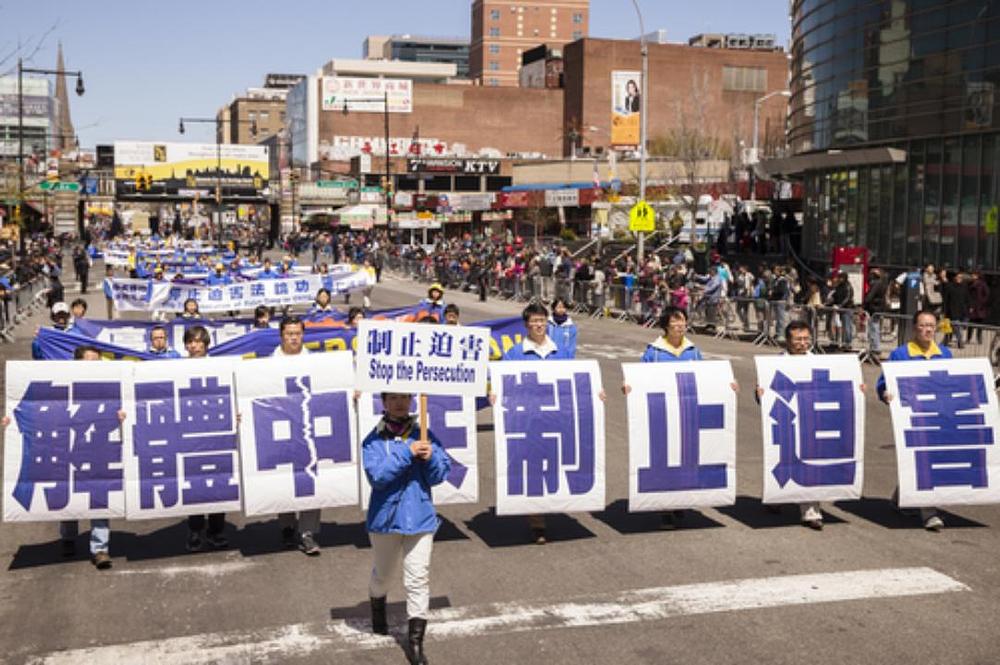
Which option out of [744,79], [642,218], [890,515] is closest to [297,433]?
[890,515]

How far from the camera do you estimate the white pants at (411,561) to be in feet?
22.0

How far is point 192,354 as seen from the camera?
9.85 meters

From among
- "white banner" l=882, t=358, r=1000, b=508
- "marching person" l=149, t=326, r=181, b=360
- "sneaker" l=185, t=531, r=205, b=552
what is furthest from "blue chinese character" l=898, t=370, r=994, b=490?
"marching person" l=149, t=326, r=181, b=360

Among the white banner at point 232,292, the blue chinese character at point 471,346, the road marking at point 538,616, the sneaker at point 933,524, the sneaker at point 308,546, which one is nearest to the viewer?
the road marking at point 538,616

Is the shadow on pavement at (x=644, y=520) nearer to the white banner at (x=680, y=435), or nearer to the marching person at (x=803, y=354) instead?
the white banner at (x=680, y=435)

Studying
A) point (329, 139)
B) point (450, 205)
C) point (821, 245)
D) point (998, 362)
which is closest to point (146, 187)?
point (450, 205)

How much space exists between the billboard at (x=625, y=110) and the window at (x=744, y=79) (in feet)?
213

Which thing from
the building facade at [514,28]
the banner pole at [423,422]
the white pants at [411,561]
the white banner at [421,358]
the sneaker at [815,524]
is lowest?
the sneaker at [815,524]

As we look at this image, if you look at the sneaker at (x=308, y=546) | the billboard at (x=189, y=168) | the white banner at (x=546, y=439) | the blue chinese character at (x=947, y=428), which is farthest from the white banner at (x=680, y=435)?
the billboard at (x=189, y=168)

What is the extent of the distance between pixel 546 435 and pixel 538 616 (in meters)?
2.18

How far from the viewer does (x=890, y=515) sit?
10.3 meters

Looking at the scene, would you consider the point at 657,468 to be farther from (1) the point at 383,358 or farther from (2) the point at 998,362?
(2) the point at 998,362

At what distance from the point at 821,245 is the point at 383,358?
36.2 meters

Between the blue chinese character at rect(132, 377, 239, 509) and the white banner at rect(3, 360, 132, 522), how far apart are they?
179mm
